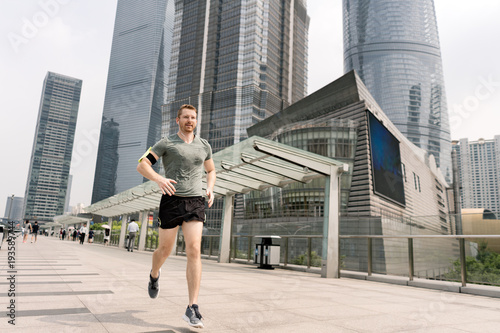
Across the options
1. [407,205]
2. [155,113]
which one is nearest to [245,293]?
[407,205]

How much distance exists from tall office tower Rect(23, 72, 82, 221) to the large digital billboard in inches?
2970

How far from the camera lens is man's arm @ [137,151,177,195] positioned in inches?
108

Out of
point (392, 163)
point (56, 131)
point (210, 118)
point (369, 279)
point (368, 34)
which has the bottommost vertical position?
point (369, 279)

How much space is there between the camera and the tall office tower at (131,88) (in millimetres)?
156750

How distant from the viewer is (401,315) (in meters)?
3.64

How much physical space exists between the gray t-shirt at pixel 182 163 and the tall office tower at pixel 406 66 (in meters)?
149

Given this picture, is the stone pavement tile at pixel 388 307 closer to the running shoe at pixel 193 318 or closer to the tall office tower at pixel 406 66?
the running shoe at pixel 193 318

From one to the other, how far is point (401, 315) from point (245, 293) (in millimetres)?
2086

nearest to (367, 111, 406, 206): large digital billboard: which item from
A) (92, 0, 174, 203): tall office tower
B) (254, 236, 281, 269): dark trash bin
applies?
(254, 236, 281, 269): dark trash bin

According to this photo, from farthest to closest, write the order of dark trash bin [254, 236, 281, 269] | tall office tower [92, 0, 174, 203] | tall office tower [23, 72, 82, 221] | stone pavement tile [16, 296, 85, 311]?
tall office tower [92, 0, 174, 203] < tall office tower [23, 72, 82, 221] < dark trash bin [254, 236, 281, 269] < stone pavement tile [16, 296, 85, 311]

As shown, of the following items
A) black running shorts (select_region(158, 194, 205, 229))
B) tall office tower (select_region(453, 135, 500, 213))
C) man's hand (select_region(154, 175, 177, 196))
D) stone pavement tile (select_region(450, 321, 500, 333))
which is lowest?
stone pavement tile (select_region(450, 321, 500, 333))

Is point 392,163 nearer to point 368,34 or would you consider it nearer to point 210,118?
point 210,118

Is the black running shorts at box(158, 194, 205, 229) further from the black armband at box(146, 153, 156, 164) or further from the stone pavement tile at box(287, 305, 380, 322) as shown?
the stone pavement tile at box(287, 305, 380, 322)

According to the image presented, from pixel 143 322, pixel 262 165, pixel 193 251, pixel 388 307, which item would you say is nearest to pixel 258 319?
pixel 193 251
